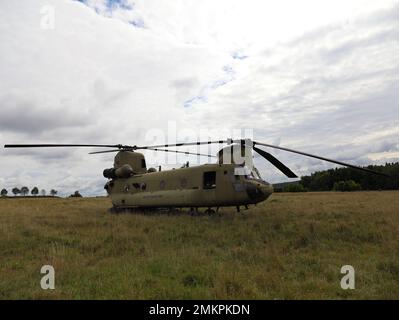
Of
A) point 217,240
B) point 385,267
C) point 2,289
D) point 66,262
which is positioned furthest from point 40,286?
point 385,267

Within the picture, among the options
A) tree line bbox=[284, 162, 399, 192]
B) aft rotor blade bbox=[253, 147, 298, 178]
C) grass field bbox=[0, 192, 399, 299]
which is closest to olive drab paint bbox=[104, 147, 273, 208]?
grass field bbox=[0, 192, 399, 299]

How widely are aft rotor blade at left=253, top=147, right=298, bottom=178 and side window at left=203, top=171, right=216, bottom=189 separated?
4149 millimetres

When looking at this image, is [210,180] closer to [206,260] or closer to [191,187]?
[191,187]

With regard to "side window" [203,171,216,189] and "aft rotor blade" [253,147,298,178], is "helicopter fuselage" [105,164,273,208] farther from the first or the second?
"aft rotor blade" [253,147,298,178]

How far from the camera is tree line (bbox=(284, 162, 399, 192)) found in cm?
8806

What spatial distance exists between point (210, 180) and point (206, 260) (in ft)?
30.3

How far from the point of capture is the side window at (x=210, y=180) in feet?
60.0

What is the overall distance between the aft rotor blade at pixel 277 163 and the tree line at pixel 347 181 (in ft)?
254

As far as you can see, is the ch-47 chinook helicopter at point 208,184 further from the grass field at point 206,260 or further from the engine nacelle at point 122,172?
the grass field at point 206,260

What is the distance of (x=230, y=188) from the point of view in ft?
57.3

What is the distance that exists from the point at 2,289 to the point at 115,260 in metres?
2.97

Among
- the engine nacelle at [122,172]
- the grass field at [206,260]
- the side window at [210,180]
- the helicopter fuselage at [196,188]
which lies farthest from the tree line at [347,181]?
the grass field at [206,260]

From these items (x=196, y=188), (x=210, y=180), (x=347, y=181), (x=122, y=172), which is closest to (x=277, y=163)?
(x=210, y=180)
